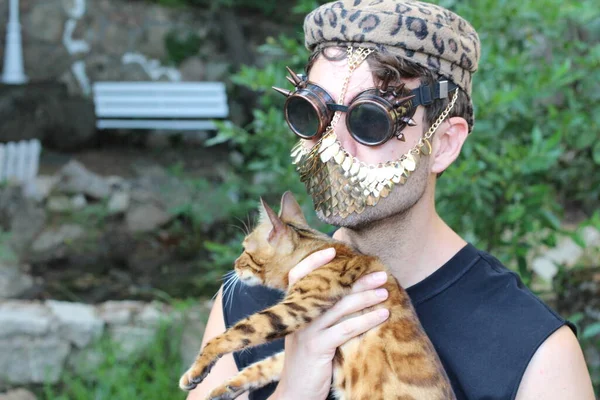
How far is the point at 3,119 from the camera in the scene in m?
9.28

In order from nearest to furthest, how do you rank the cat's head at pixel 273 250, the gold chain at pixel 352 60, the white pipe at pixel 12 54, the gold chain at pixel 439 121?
the gold chain at pixel 352 60
the gold chain at pixel 439 121
the cat's head at pixel 273 250
the white pipe at pixel 12 54

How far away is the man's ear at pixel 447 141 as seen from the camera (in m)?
2.47

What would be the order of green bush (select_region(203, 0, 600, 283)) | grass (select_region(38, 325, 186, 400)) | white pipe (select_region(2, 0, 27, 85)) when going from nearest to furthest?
green bush (select_region(203, 0, 600, 283)), grass (select_region(38, 325, 186, 400)), white pipe (select_region(2, 0, 27, 85))

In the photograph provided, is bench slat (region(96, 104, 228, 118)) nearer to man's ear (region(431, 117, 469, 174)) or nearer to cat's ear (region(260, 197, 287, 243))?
cat's ear (region(260, 197, 287, 243))

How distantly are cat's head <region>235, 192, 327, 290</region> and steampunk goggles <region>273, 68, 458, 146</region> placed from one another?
0.35 metres

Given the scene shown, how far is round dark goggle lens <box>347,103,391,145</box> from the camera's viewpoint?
223 centimetres

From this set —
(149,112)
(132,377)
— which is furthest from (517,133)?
(149,112)

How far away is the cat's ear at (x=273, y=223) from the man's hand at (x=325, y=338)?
0.37 m

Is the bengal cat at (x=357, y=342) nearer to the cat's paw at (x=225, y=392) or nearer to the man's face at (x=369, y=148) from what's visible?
the cat's paw at (x=225, y=392)

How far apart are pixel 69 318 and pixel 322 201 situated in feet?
11.9

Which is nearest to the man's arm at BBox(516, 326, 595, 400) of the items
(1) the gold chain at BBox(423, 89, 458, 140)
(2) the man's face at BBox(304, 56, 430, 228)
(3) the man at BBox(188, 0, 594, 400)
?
(3) the man at BBox(188, 0, 594, 400)

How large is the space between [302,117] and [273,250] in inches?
19.2

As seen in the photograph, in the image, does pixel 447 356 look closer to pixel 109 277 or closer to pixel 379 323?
pixel 379 323

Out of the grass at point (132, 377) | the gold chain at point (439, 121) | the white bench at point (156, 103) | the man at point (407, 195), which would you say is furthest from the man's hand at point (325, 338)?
the white bench at point (156, 103)
